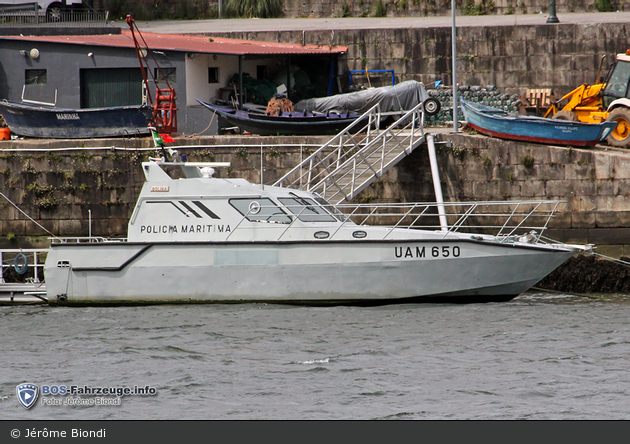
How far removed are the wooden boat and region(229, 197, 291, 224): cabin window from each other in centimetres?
581

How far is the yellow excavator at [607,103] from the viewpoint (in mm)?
17703

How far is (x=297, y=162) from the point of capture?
18.4 metres

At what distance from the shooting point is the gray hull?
13086 millimetres

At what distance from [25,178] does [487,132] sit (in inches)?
398

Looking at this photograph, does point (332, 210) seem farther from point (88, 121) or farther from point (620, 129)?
point (88, 121)

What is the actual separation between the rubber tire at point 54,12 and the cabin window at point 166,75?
544cm

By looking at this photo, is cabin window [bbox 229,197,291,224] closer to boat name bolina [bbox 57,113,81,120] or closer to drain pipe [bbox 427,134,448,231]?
drain pipe [bbox 427,134,448,231]

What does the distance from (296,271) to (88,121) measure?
8635mm

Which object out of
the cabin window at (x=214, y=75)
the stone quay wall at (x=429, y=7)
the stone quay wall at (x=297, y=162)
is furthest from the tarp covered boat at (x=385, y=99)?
the stone quay wall at (x=429, y=7)

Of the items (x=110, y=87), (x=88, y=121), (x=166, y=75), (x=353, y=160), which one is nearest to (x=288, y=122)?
(x=353, y=160)

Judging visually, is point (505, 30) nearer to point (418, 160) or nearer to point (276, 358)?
point (418, 160)

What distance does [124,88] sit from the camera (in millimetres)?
21500
